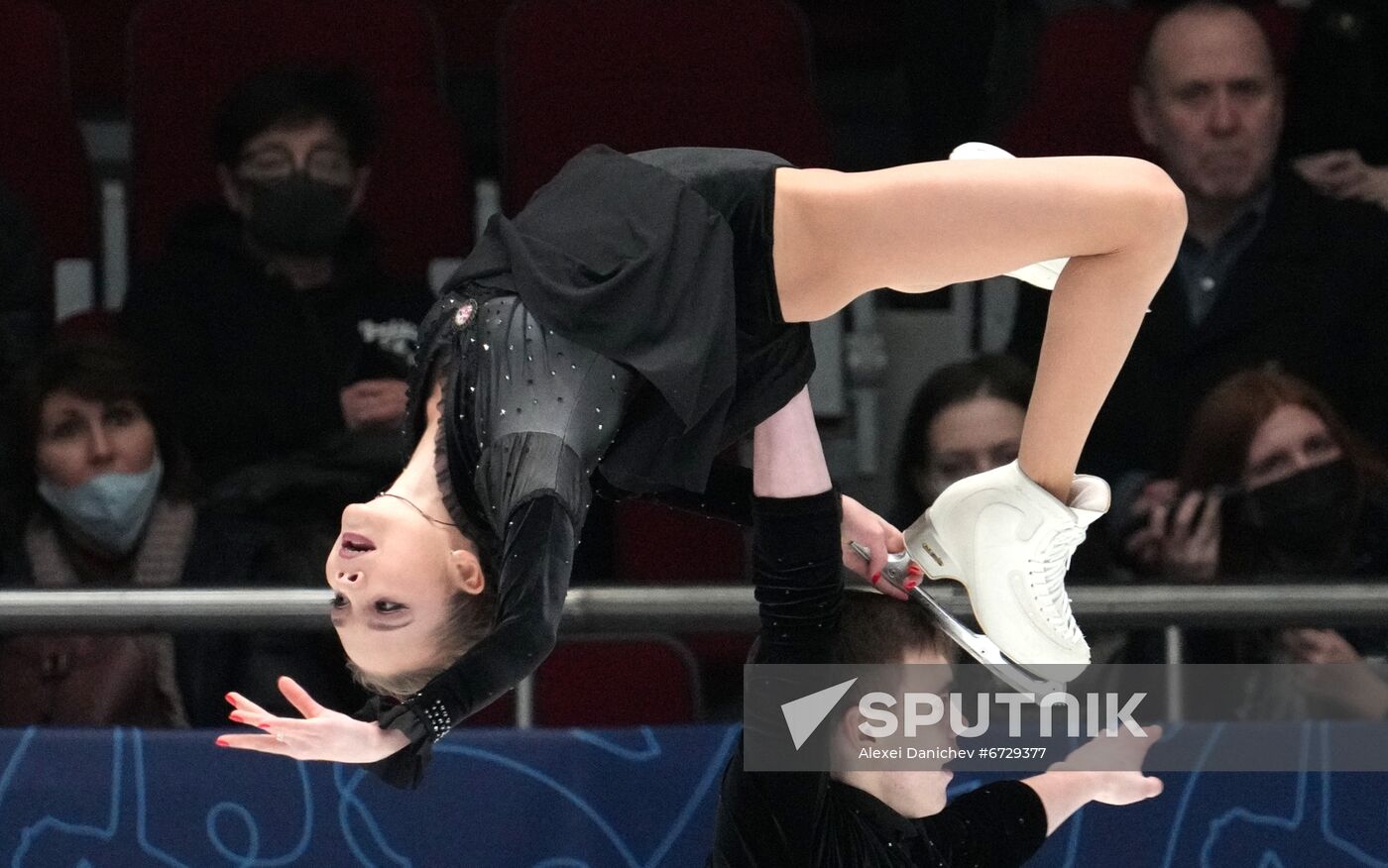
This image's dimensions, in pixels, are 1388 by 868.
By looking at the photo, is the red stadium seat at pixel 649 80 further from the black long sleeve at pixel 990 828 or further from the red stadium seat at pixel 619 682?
the black long sleeve at pixel 990 828

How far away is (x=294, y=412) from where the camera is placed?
11.2 feet

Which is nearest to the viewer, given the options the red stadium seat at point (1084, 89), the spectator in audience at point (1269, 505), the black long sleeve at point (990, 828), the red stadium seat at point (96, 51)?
the black long sleeve at point (990, 828)

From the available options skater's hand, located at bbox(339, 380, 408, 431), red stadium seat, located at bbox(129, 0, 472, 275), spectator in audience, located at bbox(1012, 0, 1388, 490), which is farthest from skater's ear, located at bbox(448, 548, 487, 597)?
red stadium seat, located at bbox(129, 0, 472, 275)

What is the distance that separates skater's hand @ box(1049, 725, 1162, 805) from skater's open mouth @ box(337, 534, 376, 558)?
A: 3.04ft

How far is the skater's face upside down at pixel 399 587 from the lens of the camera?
2.21 m

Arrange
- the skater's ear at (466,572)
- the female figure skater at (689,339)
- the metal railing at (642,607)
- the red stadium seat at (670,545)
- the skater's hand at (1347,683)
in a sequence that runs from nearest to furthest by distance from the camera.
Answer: the female figure skater at (689,339), the skater's ear at (466,572), the metal railing at (642,607), the skater's hand at (1347,683), the red stadium seat at (670,545)

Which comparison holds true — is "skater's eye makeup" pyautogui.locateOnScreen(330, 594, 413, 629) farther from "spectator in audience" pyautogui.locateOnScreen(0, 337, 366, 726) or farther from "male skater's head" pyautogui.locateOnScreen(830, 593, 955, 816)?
"spectator in audience" pyautogui.locateOnScreen(0, 337, 366, 726)

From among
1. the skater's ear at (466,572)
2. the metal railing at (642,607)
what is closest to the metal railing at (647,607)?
the metal railing at (642,607)

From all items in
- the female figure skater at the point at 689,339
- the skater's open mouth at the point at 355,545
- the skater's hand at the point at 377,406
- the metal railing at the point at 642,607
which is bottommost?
the metal railing at the point at 642,607

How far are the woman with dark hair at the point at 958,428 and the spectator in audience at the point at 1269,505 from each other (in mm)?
270

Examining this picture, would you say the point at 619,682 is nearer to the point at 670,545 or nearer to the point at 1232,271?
the point at 670,545

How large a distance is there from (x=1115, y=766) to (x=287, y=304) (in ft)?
5.65

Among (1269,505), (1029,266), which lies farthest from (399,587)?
(1269,505)

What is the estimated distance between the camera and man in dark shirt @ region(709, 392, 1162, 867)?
90.4 inches
